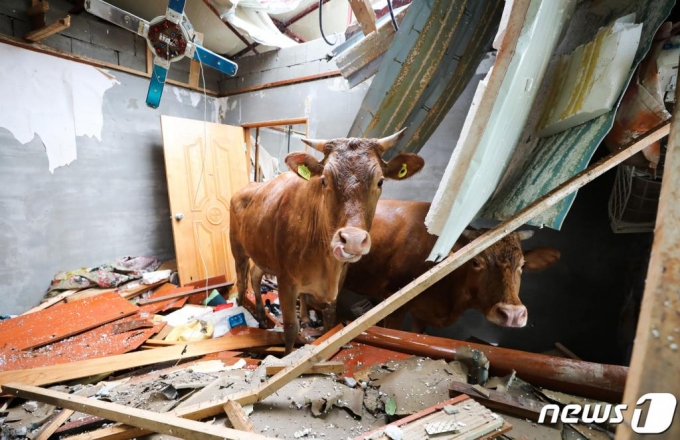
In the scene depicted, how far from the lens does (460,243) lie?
2424 millimetres

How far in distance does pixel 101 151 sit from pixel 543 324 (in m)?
6.92

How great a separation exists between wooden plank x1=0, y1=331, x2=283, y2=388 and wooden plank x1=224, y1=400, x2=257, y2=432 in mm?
1536

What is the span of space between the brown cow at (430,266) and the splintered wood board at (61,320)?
3.17 metres

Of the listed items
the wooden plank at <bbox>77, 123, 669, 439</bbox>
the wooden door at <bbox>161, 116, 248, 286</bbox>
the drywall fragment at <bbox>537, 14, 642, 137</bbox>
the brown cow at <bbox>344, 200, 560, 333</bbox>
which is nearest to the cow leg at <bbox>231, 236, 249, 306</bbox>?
the wooden door at <bbox>161, 116, 248, 286</bbox>

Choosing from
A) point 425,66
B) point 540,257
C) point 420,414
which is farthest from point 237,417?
point 425,66

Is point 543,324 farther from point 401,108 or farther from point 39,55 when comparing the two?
point 39,55

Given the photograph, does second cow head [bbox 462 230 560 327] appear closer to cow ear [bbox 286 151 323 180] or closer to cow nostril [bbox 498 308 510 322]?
cow nostril [bbox 498 308 510 322]

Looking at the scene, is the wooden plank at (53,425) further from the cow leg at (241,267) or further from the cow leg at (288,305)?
the cow leg at (241,267)

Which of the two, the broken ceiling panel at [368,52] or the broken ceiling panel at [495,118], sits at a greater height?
the broken ceiling panel at [368,52]

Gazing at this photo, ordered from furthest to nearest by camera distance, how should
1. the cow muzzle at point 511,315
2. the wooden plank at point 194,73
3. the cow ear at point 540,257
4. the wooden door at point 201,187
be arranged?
the wooden plank at point 194,73 → the wooden door at point 201,187 → the cow ear at point 540,257 → the cow muzzle at point 511,315

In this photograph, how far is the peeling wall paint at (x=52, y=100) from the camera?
Answer: 12.3 ft

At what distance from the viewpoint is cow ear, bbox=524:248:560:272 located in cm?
247

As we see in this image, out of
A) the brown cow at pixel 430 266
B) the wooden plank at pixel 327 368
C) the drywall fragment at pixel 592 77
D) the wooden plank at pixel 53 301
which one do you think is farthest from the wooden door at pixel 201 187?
the drywall fragment at pixel 592 77

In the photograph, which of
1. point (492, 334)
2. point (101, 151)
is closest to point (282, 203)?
point (492, 334)
